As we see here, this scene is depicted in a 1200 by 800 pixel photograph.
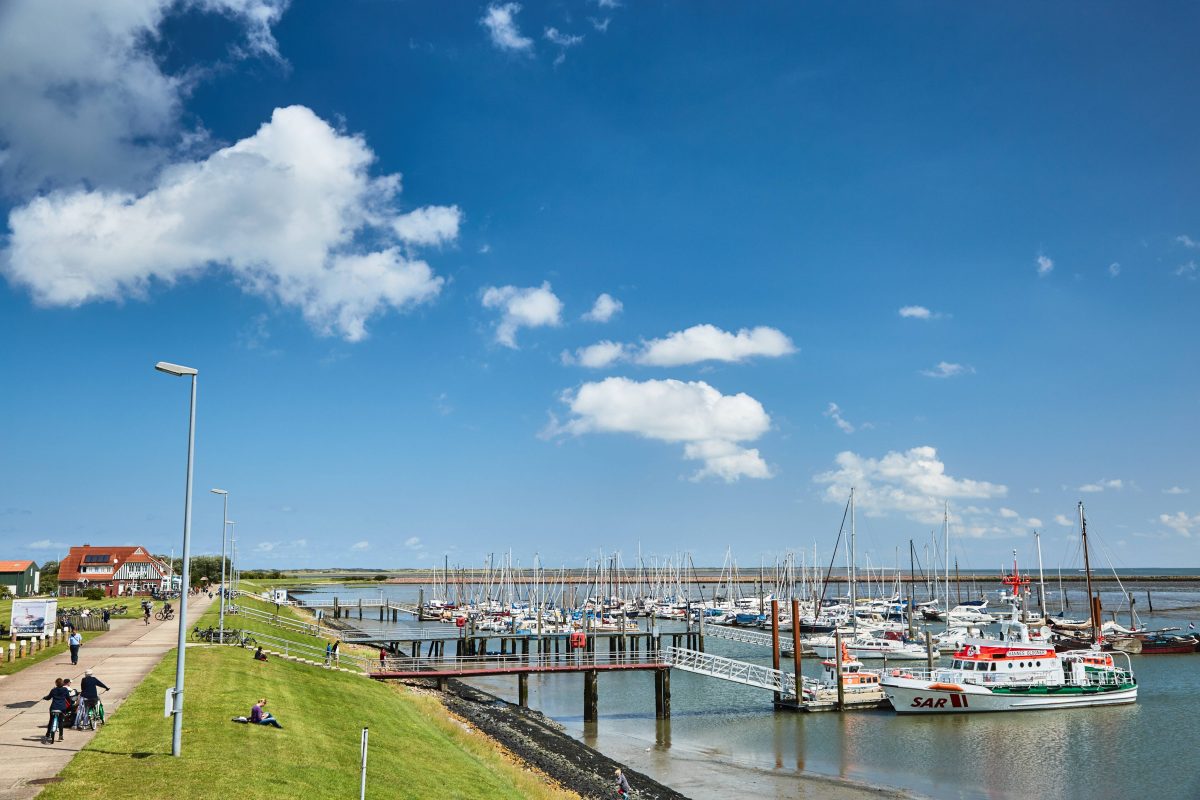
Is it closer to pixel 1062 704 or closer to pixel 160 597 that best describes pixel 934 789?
pixel 1062 704

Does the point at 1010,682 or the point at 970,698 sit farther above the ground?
the point at 1010,682

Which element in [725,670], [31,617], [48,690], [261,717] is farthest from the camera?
[725,670]

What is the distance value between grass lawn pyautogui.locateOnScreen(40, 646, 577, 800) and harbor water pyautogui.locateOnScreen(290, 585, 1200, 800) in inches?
474

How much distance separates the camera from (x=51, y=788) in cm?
2120

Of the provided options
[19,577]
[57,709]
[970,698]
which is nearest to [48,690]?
[57,709]

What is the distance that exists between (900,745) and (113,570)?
4440 inches

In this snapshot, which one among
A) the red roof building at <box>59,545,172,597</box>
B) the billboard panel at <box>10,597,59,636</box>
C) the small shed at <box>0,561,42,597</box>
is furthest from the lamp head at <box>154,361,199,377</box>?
the red roof building at <box>59,545,172,597</box>

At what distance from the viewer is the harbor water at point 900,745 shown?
42719mm

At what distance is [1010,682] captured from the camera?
200 ft

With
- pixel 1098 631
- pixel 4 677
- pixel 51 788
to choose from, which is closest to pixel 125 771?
pixel 51 788

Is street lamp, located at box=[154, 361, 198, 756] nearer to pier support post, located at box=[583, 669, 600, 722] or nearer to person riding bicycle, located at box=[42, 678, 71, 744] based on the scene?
person riding bicycle, located at box=[42, 678, 71, 744]

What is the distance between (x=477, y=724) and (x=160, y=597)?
6292 cm

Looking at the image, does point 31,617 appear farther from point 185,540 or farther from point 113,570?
point 113,570

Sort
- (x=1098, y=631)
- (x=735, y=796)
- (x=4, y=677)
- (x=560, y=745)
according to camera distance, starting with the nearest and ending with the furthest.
→ (x=4, y=677), (x=735, y=796), (x=560, y=745), (x=1098, y=631)
